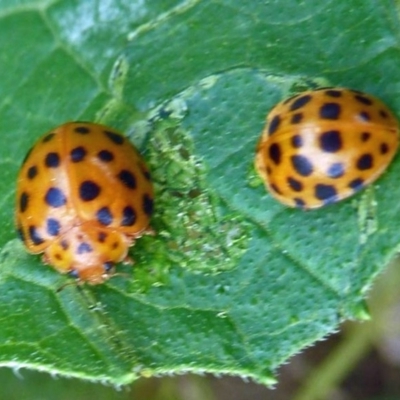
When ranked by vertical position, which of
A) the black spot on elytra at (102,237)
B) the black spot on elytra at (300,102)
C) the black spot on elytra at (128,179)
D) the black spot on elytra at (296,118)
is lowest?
the black spot on elytra at (102,237)

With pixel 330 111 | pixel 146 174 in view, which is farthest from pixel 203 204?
pixel 330 111

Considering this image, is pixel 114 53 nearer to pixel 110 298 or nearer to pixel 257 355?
pixel 110 298

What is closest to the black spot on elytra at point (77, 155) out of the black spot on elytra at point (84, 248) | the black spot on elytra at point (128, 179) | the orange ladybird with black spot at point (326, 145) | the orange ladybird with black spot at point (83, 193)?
the orange ladybird with black spot at point (83, 193)

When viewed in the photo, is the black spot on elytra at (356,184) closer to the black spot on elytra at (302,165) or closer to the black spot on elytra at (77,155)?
the black spot on elytra at (302,165)

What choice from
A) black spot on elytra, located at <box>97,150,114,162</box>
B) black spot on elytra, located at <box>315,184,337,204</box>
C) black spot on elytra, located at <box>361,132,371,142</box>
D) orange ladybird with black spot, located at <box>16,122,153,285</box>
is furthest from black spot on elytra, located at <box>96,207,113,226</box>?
black spot on elytra, located at <box>361,132,371,142</box>

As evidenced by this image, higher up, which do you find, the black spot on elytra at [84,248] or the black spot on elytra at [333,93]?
the black spot on elytra at [333,93]

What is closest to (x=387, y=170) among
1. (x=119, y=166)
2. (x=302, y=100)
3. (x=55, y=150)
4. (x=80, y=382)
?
(x=302, y=100)

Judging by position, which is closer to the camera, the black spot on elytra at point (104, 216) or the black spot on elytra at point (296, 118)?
the black spot on elytra at point (296, 118)

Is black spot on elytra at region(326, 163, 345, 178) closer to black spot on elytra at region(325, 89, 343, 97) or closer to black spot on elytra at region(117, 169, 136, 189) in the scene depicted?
black spot on elytra at region(325, 89, 343, 97)
